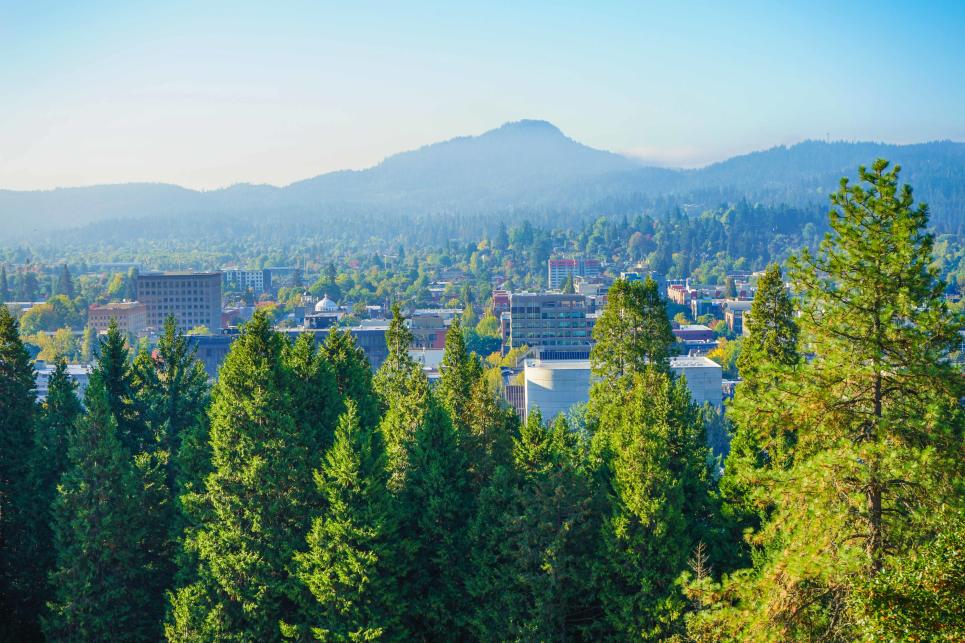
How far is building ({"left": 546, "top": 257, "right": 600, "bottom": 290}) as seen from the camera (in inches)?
5482

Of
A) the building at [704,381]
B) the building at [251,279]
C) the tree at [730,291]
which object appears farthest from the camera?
the building at [251,279]

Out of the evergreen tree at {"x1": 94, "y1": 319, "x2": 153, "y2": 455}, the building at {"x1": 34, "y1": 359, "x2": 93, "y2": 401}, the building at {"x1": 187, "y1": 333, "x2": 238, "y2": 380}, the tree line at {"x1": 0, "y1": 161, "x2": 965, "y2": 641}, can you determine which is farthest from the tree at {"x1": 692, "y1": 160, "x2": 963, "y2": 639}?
the building at {"x1": 187, "y1": 333, "x2": 238, "y2": 380}

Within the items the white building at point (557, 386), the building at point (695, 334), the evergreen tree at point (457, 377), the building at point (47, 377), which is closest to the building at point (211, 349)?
the building at point (47, 377)

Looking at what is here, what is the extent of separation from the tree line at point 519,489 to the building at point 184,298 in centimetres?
7862

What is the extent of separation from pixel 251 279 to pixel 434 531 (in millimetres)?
136178

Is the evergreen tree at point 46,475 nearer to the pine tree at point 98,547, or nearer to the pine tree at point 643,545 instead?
the pine tree at point 98,547

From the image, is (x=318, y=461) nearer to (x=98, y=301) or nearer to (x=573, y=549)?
(x=573, y=549)

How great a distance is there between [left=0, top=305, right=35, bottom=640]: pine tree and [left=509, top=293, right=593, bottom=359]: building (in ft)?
184

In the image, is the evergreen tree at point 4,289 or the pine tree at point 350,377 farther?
the evergreen tree at point 4,289

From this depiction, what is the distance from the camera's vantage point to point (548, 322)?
75.9 meters

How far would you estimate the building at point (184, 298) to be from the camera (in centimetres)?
9856

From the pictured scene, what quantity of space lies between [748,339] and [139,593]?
40.6 ft

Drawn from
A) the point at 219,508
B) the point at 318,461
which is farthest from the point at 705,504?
the point at 219,508

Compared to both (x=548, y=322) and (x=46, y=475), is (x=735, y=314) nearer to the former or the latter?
(x=548, y=322)
